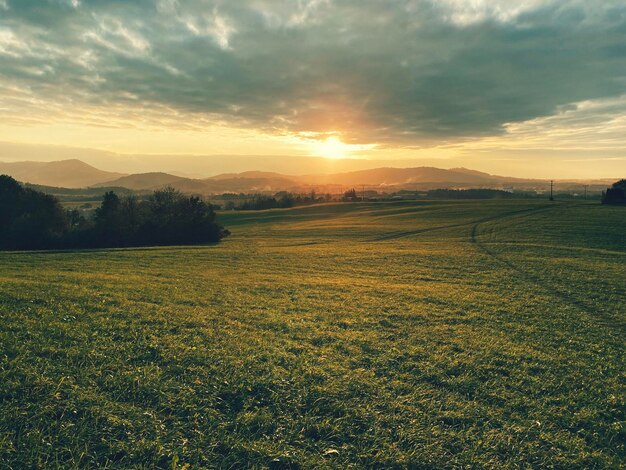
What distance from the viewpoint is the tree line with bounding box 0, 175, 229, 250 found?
180ft

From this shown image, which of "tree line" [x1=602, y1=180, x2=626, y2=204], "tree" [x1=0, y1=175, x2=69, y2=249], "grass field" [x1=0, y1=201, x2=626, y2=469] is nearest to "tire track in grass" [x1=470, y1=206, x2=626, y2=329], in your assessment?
"grass field" [x1=0, y1=201, x2=626, y2=469]

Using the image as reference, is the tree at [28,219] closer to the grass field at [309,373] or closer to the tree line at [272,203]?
the grass field at [309,373]

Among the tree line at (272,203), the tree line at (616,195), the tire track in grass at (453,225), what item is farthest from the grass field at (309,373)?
the tree line at (272,203)

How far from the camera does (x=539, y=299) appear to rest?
72.1ft

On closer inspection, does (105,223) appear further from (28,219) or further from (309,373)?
(309,373)

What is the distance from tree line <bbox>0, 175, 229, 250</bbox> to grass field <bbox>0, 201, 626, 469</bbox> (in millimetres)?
34356

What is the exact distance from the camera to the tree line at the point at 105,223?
180 ft

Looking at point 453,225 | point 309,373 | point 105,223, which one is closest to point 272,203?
point 453,225

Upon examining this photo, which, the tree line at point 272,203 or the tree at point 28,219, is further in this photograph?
the tree line at point 272,203

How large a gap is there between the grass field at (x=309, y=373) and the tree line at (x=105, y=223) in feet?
113

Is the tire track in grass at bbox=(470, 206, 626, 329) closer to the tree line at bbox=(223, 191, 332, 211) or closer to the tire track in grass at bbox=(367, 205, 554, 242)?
the tire track in grass at bbox=(367, 205, 554, 242)

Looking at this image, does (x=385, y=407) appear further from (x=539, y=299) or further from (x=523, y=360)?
(x=539, y=299)

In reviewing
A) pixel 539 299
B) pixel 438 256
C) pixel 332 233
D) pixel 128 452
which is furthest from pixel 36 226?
pixel 539 299

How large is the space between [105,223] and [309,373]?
2265 inches
